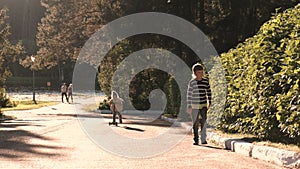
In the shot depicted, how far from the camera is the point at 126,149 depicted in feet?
32.3

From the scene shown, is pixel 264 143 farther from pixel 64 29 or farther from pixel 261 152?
pixel 64 29

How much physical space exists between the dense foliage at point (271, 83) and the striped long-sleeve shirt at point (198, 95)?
0.75 metres

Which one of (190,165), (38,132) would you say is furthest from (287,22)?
(38,132)

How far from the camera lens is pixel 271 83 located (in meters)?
8.51

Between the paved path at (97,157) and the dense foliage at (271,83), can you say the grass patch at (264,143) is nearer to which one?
the dense foliage at (271,83)

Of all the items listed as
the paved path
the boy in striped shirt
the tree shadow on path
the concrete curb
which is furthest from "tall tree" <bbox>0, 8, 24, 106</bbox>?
the concrete curb

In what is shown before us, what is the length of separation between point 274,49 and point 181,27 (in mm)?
15958

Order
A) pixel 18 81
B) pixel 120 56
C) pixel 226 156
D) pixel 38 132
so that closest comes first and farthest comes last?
pixel 226 156
pixel 38 132
pixel 120 56
pixel 18 81

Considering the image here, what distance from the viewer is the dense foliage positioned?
7594 millimetres

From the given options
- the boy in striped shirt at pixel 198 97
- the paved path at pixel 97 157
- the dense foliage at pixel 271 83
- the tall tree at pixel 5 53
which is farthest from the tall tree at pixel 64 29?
the dense foliage at pixel 271 83

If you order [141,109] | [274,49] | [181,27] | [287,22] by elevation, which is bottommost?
[141,109]

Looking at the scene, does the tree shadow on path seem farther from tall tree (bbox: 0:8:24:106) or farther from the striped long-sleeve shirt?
tall tree (bbox: 0:8:24:106)

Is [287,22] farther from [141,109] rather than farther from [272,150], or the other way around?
[141,109]

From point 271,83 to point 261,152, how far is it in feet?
4.64
